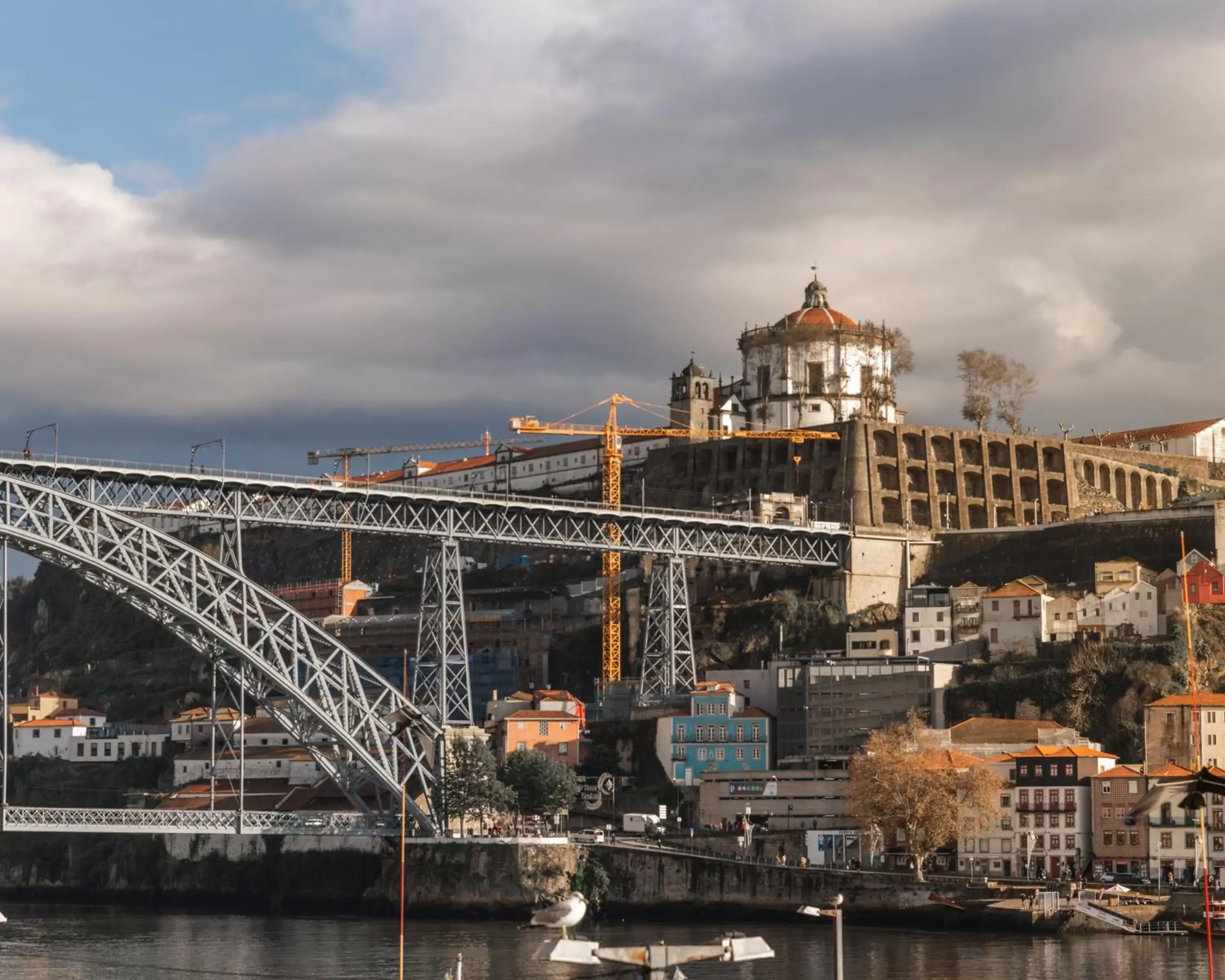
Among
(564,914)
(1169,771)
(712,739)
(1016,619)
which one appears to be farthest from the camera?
(1016,619)

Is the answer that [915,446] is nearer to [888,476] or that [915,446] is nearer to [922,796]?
[888,476]

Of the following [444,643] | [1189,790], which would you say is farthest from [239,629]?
[1189,790]

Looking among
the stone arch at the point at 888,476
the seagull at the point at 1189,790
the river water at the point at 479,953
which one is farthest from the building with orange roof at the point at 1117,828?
the seagull at the point at 1189,790

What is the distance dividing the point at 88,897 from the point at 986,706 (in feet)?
138

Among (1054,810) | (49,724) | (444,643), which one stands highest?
(444,643)

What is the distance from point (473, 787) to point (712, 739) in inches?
529

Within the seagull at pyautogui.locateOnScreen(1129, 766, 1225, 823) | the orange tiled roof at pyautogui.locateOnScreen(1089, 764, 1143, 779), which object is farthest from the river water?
the seagull at pyautogui.locateOnScreen(1129, 766, 1225, 823)

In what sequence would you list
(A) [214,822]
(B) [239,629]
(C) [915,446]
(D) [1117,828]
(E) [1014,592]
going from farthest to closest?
(C) [915,446] < (E) [1014,592] < (A) [214,822] < (B) [239,629] < (D) [1117,828]

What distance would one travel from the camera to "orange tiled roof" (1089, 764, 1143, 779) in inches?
3142

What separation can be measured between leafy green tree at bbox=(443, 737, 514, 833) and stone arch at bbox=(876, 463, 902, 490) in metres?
41.2

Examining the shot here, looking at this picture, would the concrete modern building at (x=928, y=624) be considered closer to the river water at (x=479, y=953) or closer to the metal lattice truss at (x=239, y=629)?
the metal lattice truss at (x=239, y=629)

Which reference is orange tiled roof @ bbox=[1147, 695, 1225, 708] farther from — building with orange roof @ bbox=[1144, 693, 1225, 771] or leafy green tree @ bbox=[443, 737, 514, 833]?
leafy green tree @ bbox=[443, 737, 514, 833]

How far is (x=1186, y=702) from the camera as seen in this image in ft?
277

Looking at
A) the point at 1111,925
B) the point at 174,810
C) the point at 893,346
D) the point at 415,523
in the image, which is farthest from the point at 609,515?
the point at 893,346
